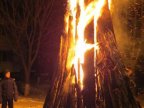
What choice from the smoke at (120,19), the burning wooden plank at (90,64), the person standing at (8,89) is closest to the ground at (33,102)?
the person standing at (8,89)

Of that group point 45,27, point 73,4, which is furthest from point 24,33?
point 73,4

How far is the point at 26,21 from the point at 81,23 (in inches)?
563

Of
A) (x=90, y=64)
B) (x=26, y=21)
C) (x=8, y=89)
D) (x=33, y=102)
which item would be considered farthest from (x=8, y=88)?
(x=26, y=21)

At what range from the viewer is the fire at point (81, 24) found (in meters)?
6.18

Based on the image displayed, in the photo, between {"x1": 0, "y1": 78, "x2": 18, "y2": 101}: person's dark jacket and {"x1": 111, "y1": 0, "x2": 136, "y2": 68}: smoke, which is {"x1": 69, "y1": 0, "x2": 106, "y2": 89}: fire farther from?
{"x1": 0, "y1": 78, "x2": 18, "y2": 101}: person's dark jacket

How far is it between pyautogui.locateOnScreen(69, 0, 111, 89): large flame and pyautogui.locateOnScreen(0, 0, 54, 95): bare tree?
13811mm

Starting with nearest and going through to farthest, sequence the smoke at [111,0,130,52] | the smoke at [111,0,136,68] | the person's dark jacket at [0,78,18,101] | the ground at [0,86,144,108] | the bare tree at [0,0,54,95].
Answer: the smoke at [111,0,130,52] → the smoke at [111,0,136,68] → the person's dark jacket at [0,78,18,101] → the ground at [0,86,144,108] → the bare tree at [0,0,54,95]

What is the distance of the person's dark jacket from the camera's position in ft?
36.8

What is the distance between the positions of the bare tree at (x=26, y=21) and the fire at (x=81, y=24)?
13.8 m

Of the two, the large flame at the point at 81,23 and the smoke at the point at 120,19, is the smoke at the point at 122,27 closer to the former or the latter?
the smoke at the point at 120,19

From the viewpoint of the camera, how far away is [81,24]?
20.3ft

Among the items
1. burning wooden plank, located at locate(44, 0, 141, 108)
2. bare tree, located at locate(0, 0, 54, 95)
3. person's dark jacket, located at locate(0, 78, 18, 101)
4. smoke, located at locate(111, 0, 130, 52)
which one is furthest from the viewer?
bare tree, located at locate(0, 0, 54, 95)

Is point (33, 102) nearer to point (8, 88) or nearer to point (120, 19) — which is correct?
point (8, 88)

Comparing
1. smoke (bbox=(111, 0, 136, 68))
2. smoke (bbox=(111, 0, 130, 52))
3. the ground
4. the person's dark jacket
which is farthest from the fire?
the ground
